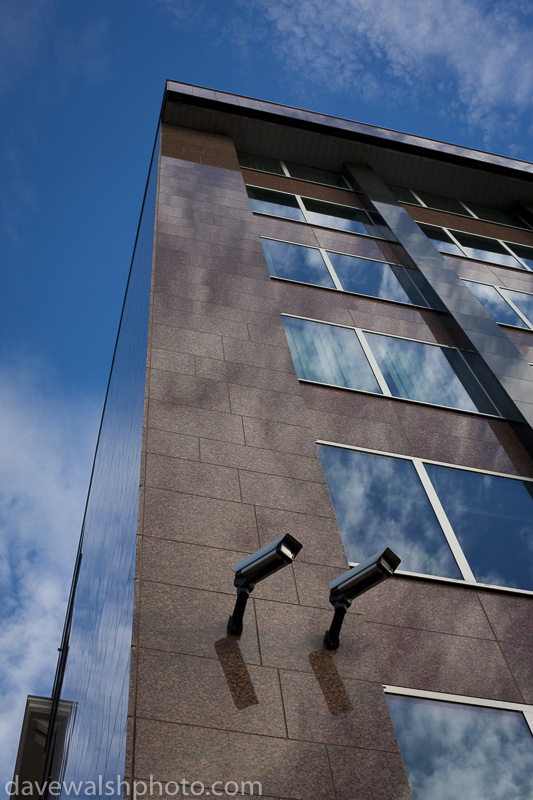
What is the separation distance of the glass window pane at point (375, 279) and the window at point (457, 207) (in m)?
7.76

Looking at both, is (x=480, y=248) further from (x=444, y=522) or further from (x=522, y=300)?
(x=444, y=522)

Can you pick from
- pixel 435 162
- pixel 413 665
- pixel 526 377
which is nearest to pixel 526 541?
pixel 413 665

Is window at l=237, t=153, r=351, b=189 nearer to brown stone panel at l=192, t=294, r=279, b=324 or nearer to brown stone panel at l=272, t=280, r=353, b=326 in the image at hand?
brown stone panel at l=272, t=280, r=353, b=326

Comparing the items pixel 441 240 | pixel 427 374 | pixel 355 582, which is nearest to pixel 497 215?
pixel 441 240

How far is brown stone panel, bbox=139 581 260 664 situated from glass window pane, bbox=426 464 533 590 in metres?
3.57

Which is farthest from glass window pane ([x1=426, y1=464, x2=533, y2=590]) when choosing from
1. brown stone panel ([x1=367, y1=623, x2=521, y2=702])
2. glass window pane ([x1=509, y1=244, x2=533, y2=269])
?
glass window pane ([x1=509, y1=244, x2=533, y2=269])

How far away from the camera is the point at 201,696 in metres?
5.62

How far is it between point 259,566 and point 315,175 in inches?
765

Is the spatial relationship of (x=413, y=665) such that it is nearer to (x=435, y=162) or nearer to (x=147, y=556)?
(x=147, y=556)

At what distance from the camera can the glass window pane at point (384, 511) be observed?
854 cm

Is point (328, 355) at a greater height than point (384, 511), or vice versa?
point (328, 355)

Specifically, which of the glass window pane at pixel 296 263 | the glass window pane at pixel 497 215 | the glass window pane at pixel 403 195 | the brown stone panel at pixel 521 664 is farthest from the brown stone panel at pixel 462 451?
the glass window pane at pixel 497 215

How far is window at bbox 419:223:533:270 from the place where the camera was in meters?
20.2

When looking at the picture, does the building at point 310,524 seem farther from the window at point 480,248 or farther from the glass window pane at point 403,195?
the glass window pane at point 403,195
